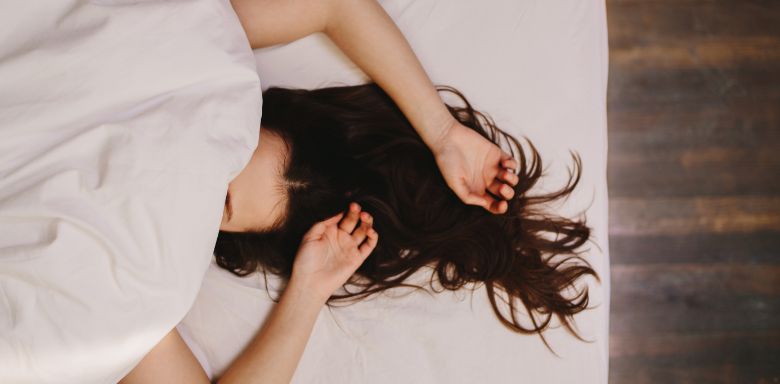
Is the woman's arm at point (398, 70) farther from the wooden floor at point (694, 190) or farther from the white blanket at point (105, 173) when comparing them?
the wooden floor at point (694, 190)

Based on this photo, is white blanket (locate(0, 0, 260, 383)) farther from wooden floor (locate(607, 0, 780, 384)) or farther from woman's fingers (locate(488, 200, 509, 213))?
wooden floor (locate(607, 0, 780, 384))

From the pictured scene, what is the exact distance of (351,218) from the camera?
0.87 meters

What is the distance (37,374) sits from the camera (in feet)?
2.14

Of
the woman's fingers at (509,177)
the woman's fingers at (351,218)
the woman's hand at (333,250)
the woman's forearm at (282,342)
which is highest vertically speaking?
the woman's fingers at (509,177)

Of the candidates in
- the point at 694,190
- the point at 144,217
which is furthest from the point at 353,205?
the point at 694,190

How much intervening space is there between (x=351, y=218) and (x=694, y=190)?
2.64 feet

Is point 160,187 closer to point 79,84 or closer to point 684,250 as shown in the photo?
point 79,84

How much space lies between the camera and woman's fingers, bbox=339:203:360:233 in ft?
2.84

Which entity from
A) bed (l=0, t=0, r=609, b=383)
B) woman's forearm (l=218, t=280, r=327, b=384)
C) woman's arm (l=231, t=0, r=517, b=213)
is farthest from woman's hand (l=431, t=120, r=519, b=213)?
woman's forearm (l=218, t=280, r=327, b=384)

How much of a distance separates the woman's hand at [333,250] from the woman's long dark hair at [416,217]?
3 centimetres

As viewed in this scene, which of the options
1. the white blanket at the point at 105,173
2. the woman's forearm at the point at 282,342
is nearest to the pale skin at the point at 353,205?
the woman's forearm at the point at 282,342

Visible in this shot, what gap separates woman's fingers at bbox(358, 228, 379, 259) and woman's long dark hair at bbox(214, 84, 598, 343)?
1.2 inches

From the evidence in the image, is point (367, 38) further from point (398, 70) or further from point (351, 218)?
point (351, 218)

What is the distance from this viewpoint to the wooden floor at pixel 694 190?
1.15 m
